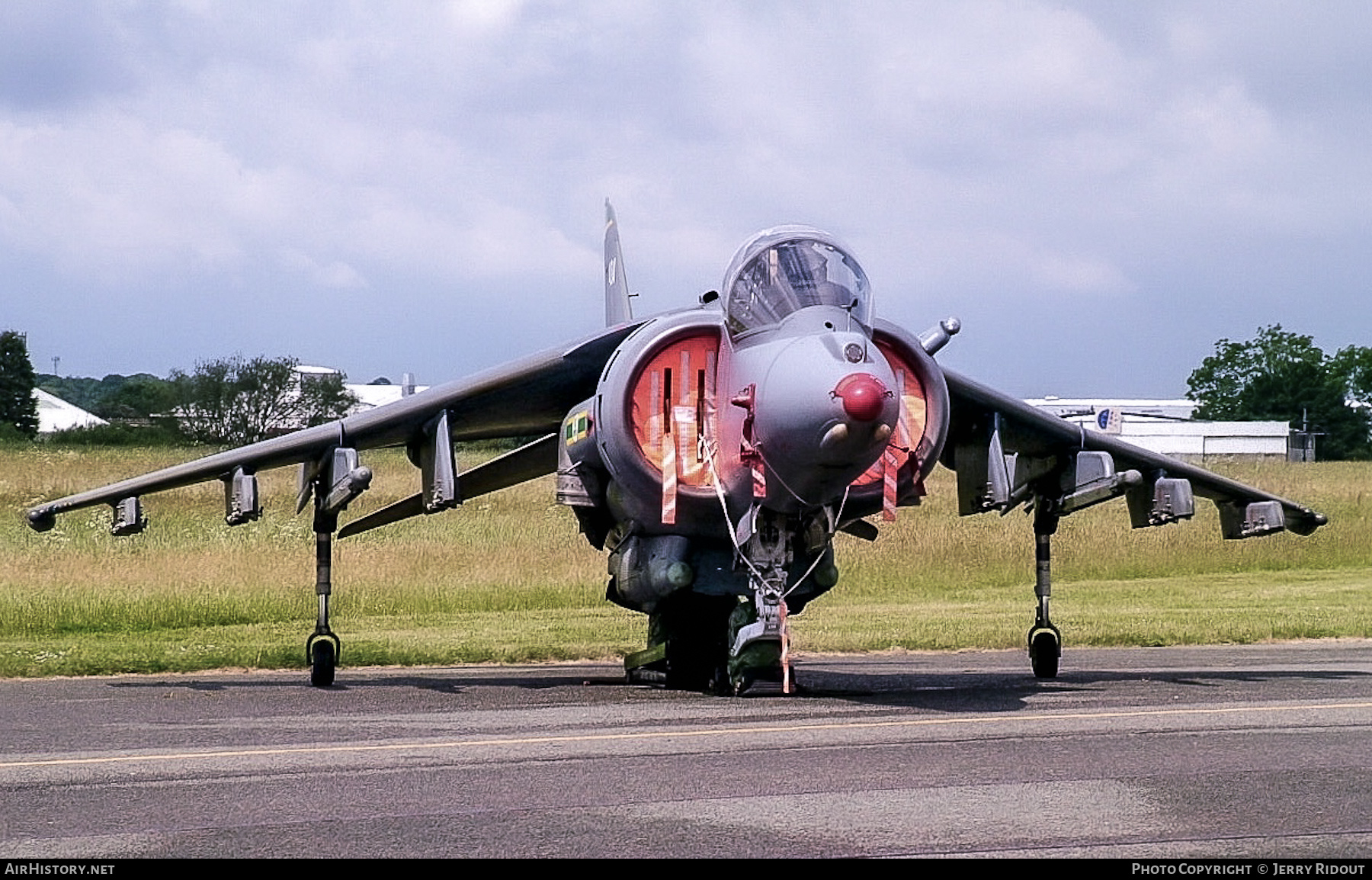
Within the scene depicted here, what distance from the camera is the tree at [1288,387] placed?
110 meters

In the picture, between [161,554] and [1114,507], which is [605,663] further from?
[1114,507]

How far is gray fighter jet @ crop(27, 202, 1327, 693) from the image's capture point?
11.2 metres

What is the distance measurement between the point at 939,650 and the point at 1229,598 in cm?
923

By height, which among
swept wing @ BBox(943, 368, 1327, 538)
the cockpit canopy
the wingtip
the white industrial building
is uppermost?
the white industrial building

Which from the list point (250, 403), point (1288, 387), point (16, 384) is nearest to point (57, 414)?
point (16, 384)

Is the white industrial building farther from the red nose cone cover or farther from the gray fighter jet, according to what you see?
the red nose cone cover

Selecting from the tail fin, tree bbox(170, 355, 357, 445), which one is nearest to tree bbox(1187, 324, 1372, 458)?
tree bbox(170, 355, 357, 445)

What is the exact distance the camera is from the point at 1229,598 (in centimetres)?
2677

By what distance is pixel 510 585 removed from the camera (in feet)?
93.2

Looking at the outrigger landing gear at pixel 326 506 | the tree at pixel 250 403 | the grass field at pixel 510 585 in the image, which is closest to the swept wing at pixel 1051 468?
the grass field at pixel 510 585

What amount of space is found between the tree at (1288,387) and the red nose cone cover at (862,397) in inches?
4071

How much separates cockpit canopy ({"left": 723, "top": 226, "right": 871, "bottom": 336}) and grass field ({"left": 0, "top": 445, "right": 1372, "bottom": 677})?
7570mm

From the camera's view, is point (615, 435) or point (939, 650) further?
point (939, 650)
